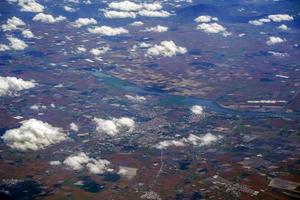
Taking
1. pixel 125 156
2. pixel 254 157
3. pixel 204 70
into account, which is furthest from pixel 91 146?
pixel 204 70

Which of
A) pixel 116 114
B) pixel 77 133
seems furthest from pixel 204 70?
pixel 77 133

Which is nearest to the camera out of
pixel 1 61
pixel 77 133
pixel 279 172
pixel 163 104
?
pixel 279 172

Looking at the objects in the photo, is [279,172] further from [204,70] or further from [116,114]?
[204,70]

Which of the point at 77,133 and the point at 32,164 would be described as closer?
the point at 32,164

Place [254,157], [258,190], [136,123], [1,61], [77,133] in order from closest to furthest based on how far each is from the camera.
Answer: [258,190], [254,157], [77,133], [136,123], [1,61]

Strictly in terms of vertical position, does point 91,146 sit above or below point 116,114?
below

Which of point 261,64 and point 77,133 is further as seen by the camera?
point 261,64

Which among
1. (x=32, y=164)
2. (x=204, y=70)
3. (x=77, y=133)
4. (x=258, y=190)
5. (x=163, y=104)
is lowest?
(x=258, y=190)

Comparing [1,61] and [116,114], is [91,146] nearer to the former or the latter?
[116,114]

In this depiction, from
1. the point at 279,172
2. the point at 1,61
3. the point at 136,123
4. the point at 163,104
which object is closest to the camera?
the point at 279,172

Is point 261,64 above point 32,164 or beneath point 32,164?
above
